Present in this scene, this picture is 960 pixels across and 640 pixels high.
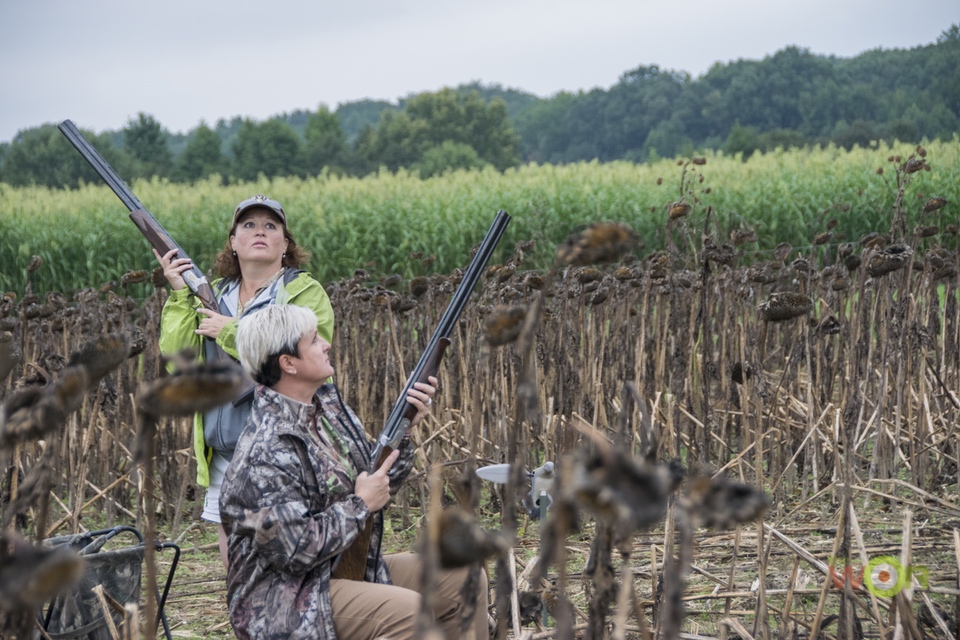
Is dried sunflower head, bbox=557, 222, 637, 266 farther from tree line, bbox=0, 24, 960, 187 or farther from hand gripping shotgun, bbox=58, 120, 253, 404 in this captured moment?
tree line, bbox=0, 24, 960, 187

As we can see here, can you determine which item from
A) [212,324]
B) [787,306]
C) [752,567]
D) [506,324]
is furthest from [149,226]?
[506,324]

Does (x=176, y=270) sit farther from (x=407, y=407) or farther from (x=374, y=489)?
(x=374, y=489)

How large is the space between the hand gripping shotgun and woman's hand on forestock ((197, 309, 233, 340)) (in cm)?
8

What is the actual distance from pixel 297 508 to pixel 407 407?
409 millimetres

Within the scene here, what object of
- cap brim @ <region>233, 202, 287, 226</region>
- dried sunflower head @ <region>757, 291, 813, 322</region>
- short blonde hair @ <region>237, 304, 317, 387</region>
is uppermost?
cap brim @ <region>233, 202, 287, 226</region>

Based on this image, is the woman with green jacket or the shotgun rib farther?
the shotgun rib

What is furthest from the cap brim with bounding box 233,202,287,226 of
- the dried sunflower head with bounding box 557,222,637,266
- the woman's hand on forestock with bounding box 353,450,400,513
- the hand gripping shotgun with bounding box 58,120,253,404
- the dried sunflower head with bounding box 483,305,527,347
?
the dried sunflower head with bounding box 557,222,637,266

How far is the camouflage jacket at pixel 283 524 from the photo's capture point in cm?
209

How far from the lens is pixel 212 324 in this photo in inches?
119

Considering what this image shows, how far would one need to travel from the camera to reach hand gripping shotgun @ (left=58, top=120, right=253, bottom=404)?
3131 mm

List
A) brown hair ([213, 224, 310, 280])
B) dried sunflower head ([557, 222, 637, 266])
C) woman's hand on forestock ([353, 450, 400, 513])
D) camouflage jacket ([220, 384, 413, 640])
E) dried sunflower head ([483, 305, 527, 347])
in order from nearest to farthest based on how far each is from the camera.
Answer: dried sunflower head ([557, 222, 637, 266]) → dried sunflower head ([483, 305, 527, 347]) → camouflage jacket ([220, 384, 413, 640]) → woman's hand on forestock ([353, 450, 400, 513]) → brown hair ([213, 224, 310, 280])

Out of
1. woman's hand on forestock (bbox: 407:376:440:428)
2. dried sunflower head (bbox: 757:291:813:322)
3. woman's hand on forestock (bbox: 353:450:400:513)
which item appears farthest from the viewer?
dried sunflower head (bbox: 757:291:813:322)

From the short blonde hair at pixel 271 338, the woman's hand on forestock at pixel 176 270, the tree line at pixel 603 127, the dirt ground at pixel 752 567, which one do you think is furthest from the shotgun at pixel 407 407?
the tree line at pixel 603 127

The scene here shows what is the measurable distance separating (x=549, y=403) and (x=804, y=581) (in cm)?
157
